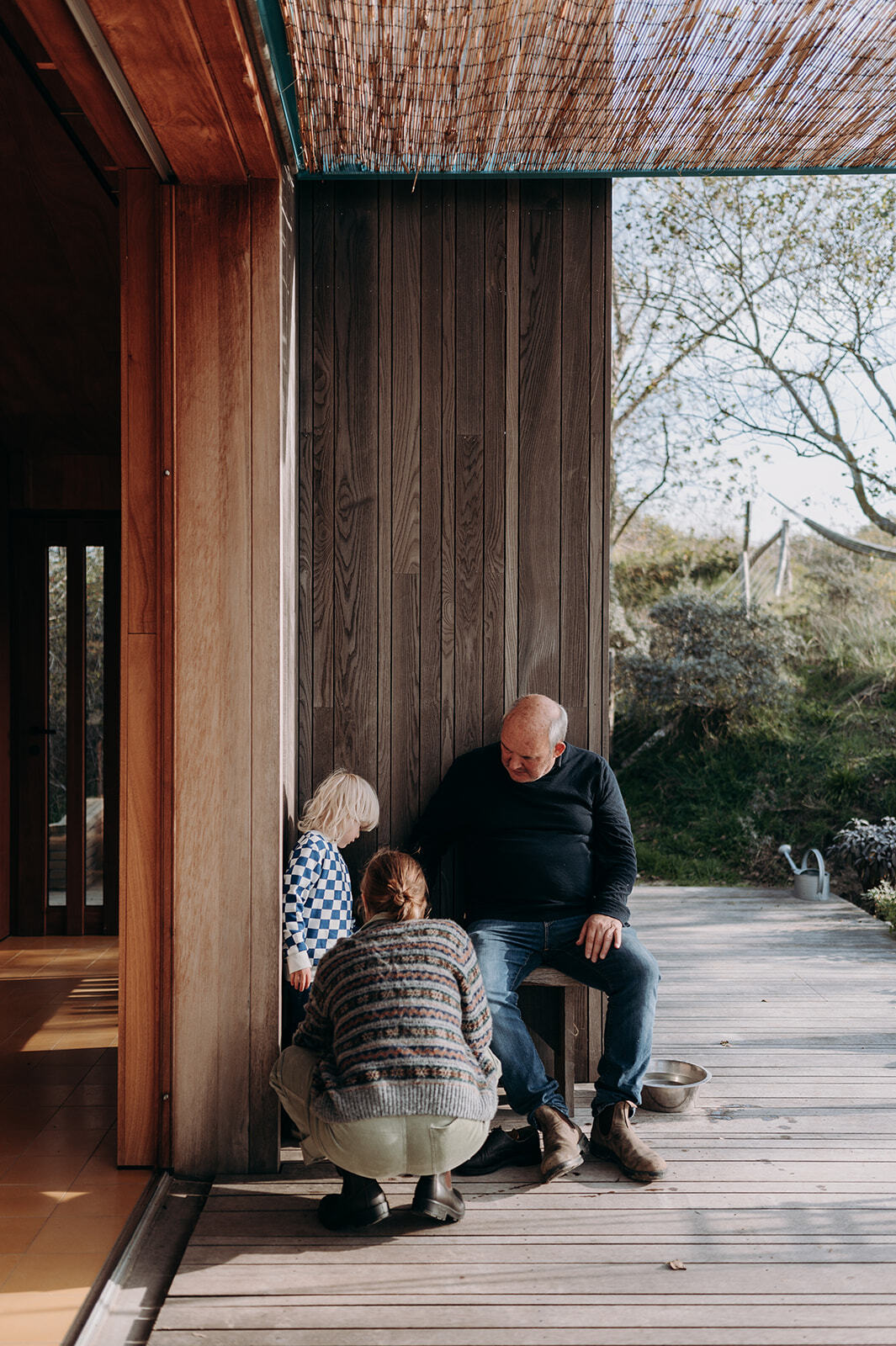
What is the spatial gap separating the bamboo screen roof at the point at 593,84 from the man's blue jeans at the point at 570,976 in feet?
7.29

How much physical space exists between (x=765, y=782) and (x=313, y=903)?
7.17m

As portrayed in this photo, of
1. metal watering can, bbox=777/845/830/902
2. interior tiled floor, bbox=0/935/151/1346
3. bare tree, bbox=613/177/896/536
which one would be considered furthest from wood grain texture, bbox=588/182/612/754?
bare tree, bbox=613/177/896/536

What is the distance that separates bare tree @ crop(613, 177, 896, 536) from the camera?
9602 mm

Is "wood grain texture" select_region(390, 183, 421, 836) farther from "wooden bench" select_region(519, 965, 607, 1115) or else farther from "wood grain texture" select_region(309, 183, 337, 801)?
"wooden bench" select_region(519, 965, 607, 1115)

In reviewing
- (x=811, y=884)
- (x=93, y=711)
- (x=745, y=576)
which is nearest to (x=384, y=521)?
(x=93, y=711)

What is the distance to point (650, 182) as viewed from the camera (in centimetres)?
993

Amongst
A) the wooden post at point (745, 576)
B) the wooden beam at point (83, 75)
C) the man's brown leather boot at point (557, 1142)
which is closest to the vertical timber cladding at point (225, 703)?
the wooden beam at point (83, 75)

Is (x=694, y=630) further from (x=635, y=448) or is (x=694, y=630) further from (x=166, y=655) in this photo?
(x=166, y=655)

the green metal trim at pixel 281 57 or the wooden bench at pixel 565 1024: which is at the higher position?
the green metal trim at pixel 281 57

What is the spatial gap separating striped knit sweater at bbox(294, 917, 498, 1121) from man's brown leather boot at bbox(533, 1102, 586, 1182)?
398mm

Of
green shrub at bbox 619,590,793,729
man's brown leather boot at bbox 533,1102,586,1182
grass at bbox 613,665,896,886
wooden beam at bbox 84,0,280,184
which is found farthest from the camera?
green shrub at bbox 619,590,793,729

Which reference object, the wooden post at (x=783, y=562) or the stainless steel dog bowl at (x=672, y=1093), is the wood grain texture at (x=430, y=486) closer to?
the stainless steel dog bowl at (x=672, y=1093)

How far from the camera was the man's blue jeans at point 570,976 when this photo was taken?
2.74m

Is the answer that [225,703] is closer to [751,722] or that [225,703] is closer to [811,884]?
[811,884]
